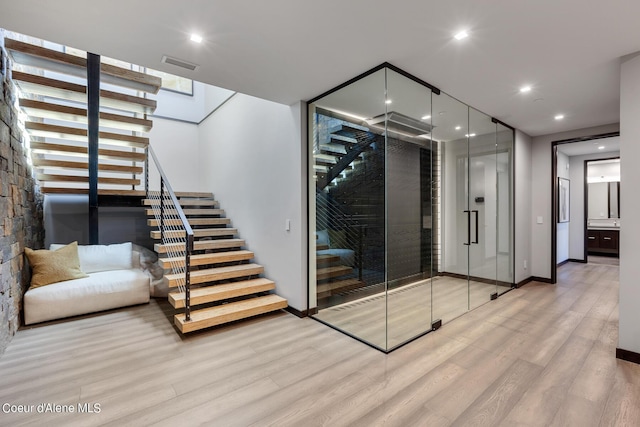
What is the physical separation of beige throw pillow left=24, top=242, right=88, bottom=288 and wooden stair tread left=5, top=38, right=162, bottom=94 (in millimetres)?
2141

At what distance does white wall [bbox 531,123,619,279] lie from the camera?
5.09 metres

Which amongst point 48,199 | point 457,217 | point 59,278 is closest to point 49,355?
point 59,278

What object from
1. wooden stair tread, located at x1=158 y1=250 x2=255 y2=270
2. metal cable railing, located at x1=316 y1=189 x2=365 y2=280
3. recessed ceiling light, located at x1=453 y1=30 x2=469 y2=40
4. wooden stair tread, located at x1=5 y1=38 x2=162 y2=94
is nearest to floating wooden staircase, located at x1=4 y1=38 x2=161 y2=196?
wooden stair tread, located at x1=5 y1=38 x2=162 y2=94

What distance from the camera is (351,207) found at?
3.40m

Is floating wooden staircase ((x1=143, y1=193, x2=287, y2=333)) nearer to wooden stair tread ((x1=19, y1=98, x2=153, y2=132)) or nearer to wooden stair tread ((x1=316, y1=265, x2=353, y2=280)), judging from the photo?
wooden stair tread ((x1=316, y1=265, x2=353, y2=280))

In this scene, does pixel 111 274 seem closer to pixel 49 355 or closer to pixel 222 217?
pixel 49 355

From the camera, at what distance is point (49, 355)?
264 centimetres

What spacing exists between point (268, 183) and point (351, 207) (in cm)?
132

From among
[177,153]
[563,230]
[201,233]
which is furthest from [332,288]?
[563,230]

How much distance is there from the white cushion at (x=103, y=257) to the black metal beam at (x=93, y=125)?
589mm

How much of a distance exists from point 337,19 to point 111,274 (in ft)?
13.1

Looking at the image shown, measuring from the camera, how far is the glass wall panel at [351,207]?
305cm

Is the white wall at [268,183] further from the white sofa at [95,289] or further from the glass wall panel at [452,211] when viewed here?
the glass wall panel at [452,211]

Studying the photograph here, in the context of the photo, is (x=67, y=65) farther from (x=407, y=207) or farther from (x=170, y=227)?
(x=407, y=207)
